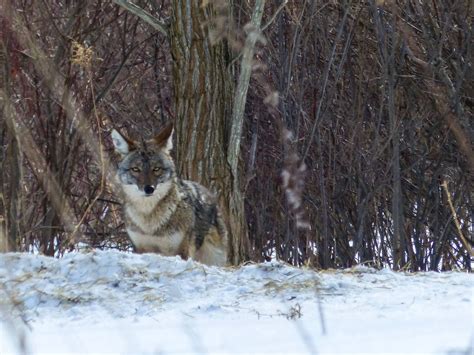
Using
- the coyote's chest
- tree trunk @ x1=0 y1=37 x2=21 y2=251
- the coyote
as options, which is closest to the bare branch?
tree trunk @ x1=0 y1=37 x2=21 y2=251

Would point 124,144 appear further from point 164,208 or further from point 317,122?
point 317,122

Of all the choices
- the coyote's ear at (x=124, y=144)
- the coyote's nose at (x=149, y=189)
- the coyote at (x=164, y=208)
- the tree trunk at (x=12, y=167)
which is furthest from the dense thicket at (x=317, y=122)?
the coyote's nose at (x=149, y=189)

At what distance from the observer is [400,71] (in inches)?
525

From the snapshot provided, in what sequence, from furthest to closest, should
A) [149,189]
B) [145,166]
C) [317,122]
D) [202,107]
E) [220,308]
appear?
[317,122], [202,107], [145,166], [149,189], [220,308]

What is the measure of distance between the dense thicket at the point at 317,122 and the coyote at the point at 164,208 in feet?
8.93

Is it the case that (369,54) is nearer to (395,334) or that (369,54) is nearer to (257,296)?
(257,296)

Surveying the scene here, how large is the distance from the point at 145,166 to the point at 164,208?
0.56 meters

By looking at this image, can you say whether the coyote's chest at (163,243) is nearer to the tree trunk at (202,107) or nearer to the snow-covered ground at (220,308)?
the tree trunk at (202,107)

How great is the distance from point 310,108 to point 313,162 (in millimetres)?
829

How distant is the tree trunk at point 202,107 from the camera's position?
35.3ft

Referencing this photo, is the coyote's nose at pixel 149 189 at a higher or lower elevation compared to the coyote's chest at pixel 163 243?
higher

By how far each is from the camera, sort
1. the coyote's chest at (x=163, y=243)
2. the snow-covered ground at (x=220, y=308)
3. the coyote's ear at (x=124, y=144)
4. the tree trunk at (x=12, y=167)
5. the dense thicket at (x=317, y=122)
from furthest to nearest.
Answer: the dense thicket at (x=317, y=122)
the tree trunk at (x=12, y=167)
the coyote's ear at (x=124, y=144)
the coyote's chest at (x=163, y=243)
the snow-covered ground at (x=220, y=308)

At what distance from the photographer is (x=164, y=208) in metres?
8.95

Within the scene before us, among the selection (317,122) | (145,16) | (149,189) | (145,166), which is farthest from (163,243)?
(317,122)
